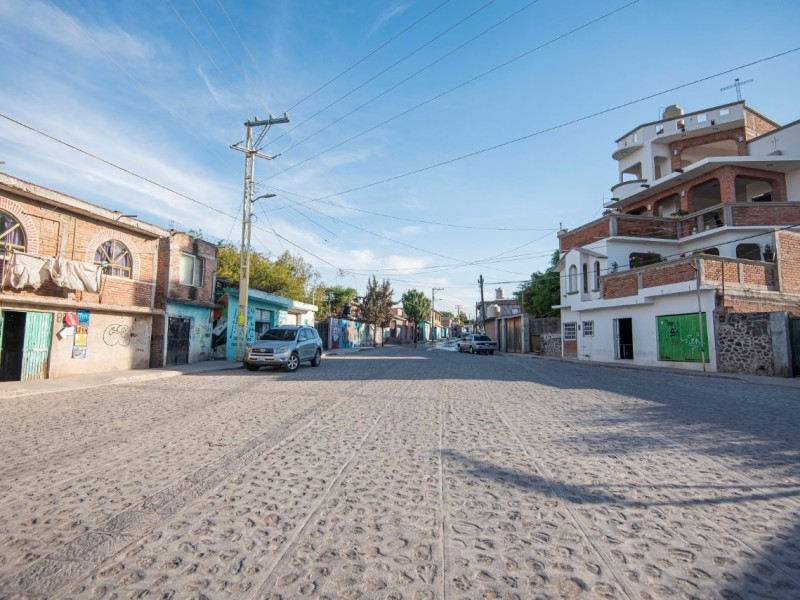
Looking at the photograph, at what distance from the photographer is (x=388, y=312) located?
180ft

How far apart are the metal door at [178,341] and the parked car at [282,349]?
157 inches

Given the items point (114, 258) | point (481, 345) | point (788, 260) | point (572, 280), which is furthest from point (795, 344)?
point (114, 258)

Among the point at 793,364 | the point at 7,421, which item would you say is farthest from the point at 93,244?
the point at 793,364

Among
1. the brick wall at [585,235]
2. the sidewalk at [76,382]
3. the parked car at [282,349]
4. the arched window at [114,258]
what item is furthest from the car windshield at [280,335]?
the brick wall at [585,235]

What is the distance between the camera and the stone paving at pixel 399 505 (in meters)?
2.74

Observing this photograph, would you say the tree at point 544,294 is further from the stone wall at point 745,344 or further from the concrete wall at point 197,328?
the concrete wall at point 197,328

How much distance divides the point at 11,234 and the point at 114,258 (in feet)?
12.5

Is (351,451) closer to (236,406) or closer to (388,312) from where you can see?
(236,406)

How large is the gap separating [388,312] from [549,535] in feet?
170

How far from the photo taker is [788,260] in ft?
Result: 70.9

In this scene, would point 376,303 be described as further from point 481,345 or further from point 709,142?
point 709,142

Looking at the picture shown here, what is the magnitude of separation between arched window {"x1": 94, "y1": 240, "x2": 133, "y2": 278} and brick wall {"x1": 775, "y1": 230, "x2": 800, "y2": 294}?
1145 inches

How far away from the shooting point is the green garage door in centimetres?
2025

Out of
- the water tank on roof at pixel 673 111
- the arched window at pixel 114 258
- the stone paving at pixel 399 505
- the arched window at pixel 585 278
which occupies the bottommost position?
the stone paving at pixel 399 505
